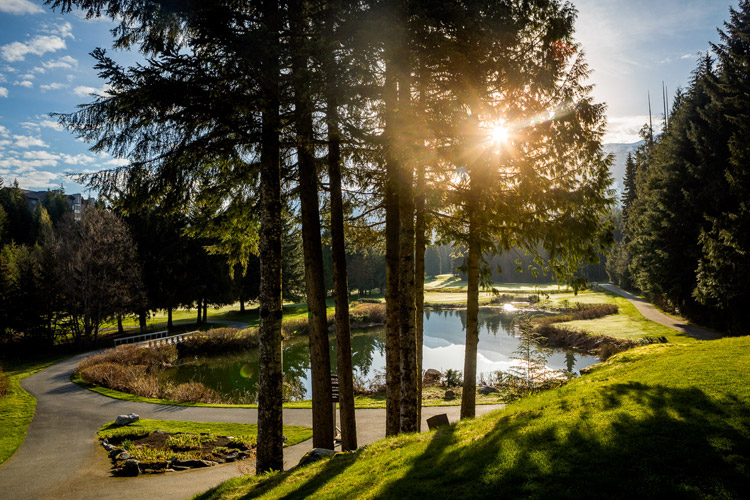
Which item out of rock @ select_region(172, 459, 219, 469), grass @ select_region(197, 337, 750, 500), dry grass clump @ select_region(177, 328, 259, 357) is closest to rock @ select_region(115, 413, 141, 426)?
rock @ select_region(172, 459, 219, 469)

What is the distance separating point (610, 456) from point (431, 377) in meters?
18.6

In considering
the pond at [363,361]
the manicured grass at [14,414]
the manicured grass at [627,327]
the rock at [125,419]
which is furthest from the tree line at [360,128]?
the manicured grass at [627,327]

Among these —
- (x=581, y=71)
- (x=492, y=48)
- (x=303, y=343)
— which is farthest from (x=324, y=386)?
(x=303, y=343)

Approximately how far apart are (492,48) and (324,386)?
7808 mm

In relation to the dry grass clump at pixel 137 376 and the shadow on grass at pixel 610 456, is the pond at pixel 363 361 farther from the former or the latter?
the shadow on grass at pixel 610 456

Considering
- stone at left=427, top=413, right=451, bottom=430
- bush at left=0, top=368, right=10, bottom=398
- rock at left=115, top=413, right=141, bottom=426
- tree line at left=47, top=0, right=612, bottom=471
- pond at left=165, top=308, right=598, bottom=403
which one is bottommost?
pond at left=165, top=308, right=598, bottom=403

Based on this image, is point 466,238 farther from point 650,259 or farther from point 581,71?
point 650,259

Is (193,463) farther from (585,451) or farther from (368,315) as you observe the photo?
(368,315)

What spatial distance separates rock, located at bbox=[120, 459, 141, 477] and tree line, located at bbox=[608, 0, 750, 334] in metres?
24.3

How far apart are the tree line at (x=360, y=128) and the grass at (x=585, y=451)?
191cm

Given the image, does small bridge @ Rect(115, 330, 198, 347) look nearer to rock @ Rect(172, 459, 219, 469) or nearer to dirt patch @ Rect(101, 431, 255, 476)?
dirt patch @ Rect(101, 431, 255, 476)

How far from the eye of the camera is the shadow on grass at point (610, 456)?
3875 millimetres

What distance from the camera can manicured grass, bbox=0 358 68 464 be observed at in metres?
11.6

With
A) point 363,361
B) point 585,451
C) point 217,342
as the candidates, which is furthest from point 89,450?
point 217,342
